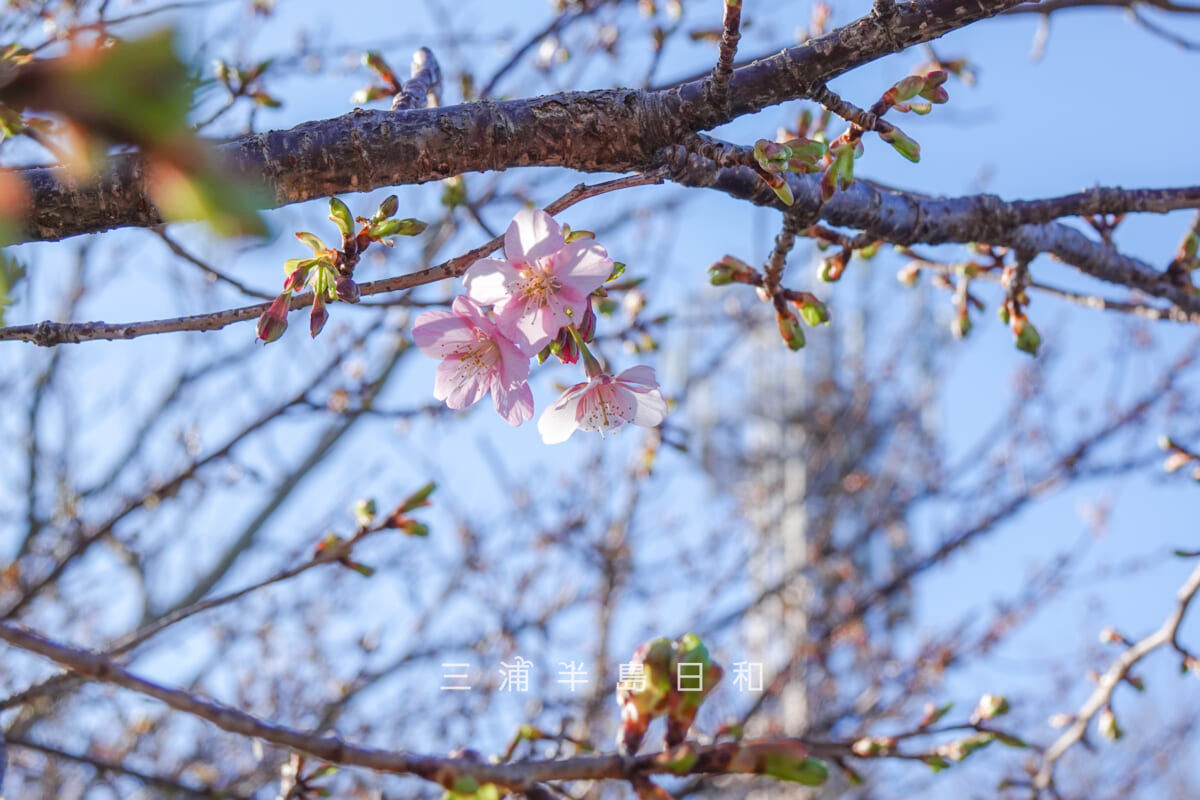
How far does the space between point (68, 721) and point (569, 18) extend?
485cm

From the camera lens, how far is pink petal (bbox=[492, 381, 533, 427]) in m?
1.38

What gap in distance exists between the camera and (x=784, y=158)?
1.20 meters

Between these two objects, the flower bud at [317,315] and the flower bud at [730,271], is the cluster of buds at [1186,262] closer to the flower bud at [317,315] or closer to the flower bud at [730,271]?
the flower bud at [730,271]

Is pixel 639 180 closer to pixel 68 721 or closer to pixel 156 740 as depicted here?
pixel 156 740

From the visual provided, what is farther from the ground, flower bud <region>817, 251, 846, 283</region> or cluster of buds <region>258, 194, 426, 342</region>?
flower bud <region>817, 251, 846, 283</region>

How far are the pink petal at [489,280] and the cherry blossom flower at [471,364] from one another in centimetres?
5

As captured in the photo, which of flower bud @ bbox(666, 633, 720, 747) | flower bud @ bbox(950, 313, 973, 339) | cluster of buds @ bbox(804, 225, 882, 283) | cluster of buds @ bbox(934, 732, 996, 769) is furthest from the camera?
flower bud @ bbox(950, 313, 973, 339)

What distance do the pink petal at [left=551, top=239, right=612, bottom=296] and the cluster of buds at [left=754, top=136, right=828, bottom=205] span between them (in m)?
0.24

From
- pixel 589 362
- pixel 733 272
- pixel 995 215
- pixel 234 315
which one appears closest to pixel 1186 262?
pixel 995 215

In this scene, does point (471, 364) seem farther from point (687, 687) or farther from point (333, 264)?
point (687, 687)

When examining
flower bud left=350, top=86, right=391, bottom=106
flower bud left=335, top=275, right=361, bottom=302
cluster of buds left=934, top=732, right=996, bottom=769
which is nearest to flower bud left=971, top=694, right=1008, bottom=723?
cluster of buds left=934, top=732, right=996, bottom=769

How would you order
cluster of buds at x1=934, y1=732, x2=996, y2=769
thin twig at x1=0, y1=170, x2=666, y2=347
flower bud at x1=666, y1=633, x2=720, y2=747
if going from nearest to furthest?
flower bud at x1=666, y1=633, x2=720, y2=747 → thin twig at x1=0, y1=170, x2=666, y2=347 → cluster of buds at x1=934, y1=732, x2=996, y2=769

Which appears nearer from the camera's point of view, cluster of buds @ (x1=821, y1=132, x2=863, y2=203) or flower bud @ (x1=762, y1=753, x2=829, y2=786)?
flower bud @ (x1=762, y1=753, x2=829, y2=786)

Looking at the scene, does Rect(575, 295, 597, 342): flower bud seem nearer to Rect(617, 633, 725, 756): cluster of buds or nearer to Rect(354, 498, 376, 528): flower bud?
Rect(617, 633, 725, 756): cluster of buds
